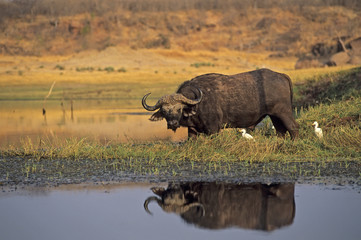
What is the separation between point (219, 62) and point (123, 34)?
1663 cm

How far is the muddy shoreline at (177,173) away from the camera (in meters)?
8.21

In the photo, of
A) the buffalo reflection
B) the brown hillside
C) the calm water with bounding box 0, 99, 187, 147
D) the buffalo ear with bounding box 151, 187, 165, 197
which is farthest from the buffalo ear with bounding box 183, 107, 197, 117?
the brown hillside

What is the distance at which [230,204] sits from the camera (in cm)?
674

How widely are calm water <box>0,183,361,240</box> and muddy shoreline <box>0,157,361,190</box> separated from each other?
416 millimetres

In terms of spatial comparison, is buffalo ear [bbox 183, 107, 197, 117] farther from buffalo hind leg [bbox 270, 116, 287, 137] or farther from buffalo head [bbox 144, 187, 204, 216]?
buffalo head [bbox 144, 187, 204, 216]

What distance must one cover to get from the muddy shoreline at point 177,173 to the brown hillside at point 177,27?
45.9m

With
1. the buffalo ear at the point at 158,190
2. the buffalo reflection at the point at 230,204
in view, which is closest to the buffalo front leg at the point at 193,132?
the buffalo reflection at the point at 230,204

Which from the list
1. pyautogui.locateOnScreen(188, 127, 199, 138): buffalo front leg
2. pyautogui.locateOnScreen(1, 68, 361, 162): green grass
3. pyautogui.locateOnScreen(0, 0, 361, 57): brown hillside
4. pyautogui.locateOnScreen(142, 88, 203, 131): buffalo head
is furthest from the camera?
pyautogui.locateOnScreen(0, 0, 361, 57): brown hillside

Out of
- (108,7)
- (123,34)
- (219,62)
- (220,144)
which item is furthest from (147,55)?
(220,144)

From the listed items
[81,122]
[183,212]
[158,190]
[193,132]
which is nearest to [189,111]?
[193,132]

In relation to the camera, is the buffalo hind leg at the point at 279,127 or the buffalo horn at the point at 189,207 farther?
the buffalo hind leg at the point at 279,127

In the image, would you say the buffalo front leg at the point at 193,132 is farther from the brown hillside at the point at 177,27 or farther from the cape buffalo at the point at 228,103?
the brown hillside at the point at 177,27

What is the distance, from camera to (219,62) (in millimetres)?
50875

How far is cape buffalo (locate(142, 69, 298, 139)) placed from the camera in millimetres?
10453
